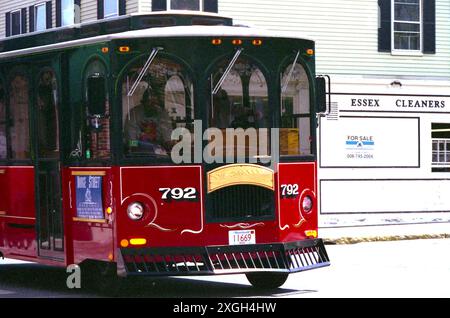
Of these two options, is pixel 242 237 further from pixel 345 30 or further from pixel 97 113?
pixel 345 30

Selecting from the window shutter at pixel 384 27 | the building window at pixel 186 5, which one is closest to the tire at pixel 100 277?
the building window at pixel 186 5

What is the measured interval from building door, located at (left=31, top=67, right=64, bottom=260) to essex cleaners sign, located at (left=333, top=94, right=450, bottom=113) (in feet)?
34.3

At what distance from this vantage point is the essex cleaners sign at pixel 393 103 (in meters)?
23.2

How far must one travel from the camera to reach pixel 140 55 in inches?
486

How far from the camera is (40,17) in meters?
32.2

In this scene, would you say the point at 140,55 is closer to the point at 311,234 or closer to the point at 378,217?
the point at 311,234

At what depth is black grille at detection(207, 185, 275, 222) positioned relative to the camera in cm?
1245

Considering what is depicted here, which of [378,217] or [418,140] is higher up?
[418,140]

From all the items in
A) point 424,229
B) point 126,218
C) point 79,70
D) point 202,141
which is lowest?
point 424,229

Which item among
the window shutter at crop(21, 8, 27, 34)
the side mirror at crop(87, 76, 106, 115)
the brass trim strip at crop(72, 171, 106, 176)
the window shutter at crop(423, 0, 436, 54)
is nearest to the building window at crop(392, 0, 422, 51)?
the window shutter at crop(423, 0, 436, 54)

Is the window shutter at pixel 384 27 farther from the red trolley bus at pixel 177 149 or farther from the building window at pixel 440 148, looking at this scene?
the red trolley bus at pixel 177 149

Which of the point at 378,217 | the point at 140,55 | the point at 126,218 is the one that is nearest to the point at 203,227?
the point at 126,218

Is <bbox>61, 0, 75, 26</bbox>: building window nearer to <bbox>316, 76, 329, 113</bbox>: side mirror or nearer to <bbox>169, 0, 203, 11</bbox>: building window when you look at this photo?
<bbox>169, 0, 203, 11</bbox>: building window
